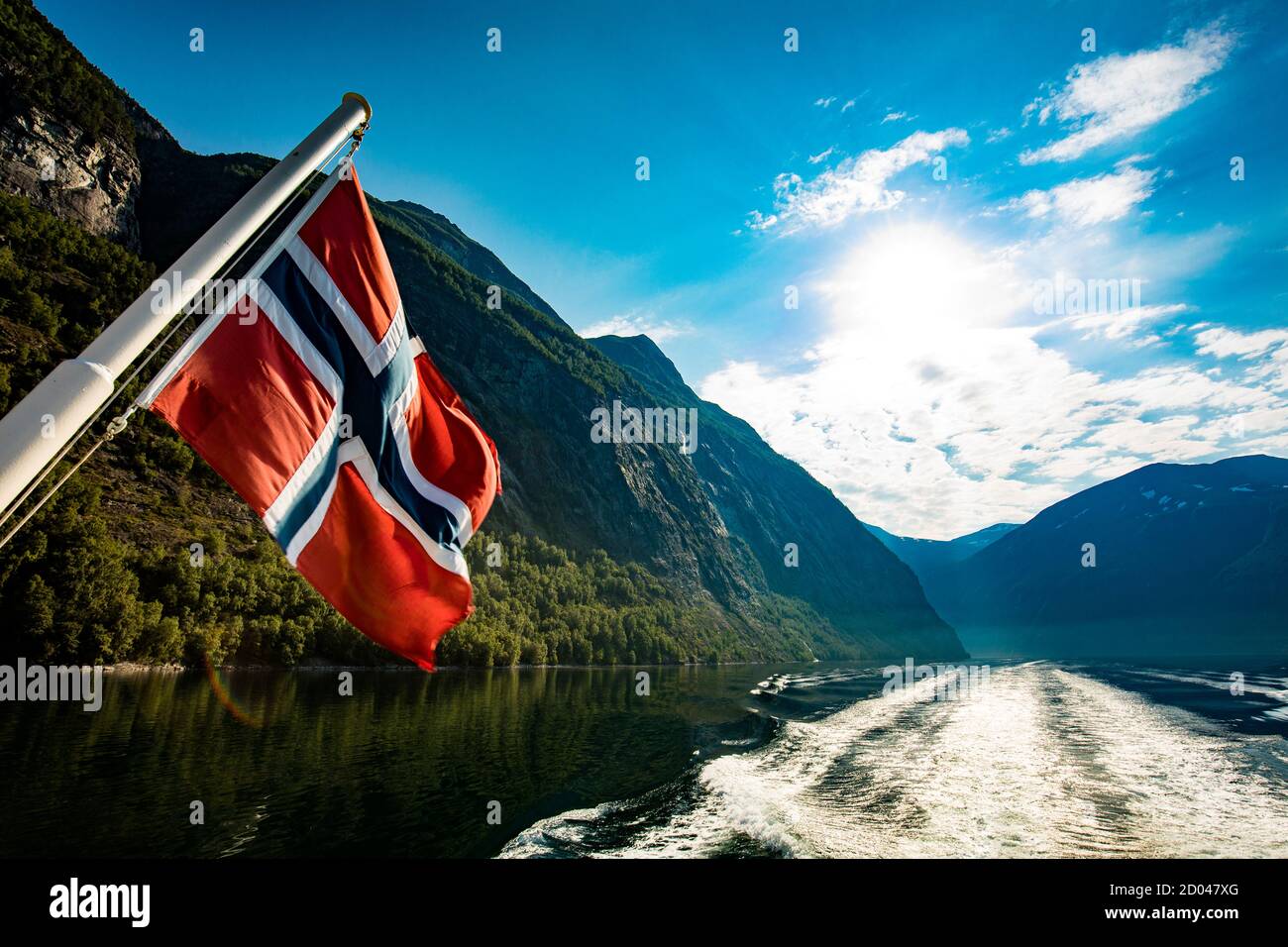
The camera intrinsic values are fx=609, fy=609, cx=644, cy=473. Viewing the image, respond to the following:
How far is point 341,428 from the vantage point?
6480 mm

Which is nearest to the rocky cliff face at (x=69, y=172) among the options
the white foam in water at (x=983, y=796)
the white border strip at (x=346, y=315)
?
the white border strip at (x=346, y=315)

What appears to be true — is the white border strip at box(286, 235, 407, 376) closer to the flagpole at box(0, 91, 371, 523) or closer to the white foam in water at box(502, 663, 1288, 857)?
the flagpole at box(0, 91, 371, 523)

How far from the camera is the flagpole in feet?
11.3

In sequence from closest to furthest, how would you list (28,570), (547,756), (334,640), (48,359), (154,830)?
(154,830), (547,756), (28,570), (334,640), (48,359)

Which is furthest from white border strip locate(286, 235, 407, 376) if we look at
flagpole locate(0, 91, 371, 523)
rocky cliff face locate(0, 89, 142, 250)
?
rocky cliff face locate(0, 89, 142, 250)

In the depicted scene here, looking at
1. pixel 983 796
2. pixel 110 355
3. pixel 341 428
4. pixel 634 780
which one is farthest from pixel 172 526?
pixel 110 355

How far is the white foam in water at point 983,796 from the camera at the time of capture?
52.0 feet

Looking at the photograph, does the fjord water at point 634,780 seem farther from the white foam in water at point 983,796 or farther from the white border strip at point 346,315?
the white border strip at point 346,315

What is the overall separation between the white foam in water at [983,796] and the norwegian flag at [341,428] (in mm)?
12716

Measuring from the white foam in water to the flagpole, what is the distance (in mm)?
15899
